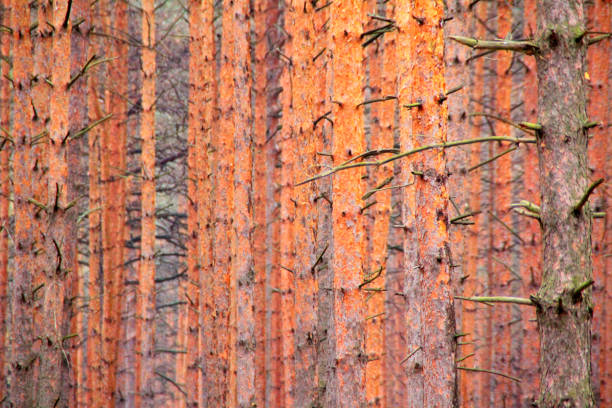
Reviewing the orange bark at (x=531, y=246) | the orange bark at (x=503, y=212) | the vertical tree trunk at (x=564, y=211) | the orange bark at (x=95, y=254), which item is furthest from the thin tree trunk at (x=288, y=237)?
the vertical tree trunk at (x=564, y=211)

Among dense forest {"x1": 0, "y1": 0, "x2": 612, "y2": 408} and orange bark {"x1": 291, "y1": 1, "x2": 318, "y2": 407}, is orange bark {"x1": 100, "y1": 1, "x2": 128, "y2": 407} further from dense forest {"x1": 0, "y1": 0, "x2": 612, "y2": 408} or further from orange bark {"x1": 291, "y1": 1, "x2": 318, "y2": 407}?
orange bark {"x1": 291, "y1": 1, "x2": 318, "y2": 407}

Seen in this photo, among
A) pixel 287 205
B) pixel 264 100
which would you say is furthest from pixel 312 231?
pixel 264 100

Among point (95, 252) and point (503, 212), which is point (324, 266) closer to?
point (503, 212)

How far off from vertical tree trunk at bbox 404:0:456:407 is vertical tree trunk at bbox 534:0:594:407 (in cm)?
113

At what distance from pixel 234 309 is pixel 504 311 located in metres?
4.48

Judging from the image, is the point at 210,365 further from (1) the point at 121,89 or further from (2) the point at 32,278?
(1) the point at 121,89

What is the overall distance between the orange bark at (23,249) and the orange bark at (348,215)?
314 cm

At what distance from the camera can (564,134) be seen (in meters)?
4.08

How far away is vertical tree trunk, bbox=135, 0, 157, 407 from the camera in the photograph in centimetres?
971

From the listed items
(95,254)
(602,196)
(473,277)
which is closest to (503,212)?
(473,277)

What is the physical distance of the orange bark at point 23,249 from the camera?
6785 millimetres

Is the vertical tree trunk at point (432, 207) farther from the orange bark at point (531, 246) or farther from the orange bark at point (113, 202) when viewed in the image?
the orange bark at point (113, 202)

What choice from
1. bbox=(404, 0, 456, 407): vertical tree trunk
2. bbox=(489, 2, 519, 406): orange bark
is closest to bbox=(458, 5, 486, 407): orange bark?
bbox=(489, 2, 519, 406): orange bark

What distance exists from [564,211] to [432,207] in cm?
132
